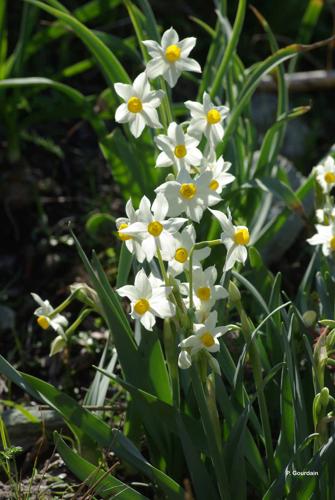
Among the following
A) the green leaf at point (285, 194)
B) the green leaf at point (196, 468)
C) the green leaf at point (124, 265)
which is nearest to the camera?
the green leaf at point (196, 468)

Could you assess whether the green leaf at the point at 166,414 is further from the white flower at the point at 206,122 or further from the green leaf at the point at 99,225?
the green leaf at the point at 99,225

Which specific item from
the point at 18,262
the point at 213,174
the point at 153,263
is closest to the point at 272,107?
the point at 18,262

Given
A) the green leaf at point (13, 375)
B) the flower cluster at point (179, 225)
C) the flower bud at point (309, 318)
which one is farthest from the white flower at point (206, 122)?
the green leaf at point (13, 375)

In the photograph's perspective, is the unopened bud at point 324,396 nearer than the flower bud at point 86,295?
Yes

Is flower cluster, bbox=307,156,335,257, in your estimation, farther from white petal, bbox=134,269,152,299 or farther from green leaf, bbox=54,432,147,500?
green leaf, bbox=54,432,147,500

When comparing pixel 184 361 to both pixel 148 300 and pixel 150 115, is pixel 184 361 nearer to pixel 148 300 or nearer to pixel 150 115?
pixel 148 300

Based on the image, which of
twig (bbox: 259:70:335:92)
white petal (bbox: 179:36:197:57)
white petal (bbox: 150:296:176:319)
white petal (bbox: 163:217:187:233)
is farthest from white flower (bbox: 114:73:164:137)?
twig (bbox: 259:70:335:92)

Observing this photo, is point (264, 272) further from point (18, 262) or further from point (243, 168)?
point (18, 262)
